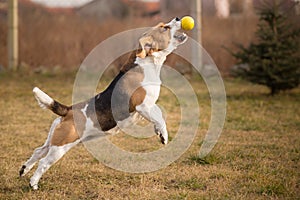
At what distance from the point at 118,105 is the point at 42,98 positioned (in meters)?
0.79

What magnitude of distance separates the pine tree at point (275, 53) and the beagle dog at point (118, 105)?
5.85 metres

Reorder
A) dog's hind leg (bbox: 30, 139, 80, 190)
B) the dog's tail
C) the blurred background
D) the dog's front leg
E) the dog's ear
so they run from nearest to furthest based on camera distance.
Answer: dog's hind leg (bbox: 30, 139, 80, 190), the dog's tail, the dog's front leg, the dog's ear, the blurred background

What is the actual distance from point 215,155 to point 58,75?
1042 centimetres

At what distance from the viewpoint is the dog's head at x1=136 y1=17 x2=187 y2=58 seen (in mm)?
5773

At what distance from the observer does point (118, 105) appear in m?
5.36

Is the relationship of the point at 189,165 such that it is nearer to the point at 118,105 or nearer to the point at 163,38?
the point at 118,105

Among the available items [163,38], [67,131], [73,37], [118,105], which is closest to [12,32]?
[73,37]

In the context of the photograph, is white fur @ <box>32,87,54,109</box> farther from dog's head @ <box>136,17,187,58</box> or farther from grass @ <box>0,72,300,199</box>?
dog's head @ <box>136,17,187,58</box>

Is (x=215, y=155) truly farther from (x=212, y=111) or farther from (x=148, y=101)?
(x=212, y=111)

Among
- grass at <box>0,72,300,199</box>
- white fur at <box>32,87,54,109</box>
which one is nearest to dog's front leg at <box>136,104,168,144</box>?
grass at <box>0,72,300,199</box>

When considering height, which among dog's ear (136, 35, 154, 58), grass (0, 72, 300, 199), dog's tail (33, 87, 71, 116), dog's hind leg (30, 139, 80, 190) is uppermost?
dog's ear (136, 35, 154, 58)

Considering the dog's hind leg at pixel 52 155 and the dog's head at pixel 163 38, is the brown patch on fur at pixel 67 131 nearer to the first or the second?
the dog's hind leg at pixel 52 155

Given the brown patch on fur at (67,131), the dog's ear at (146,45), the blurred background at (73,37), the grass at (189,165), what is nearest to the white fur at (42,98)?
the brown patch on fur at (67,131)

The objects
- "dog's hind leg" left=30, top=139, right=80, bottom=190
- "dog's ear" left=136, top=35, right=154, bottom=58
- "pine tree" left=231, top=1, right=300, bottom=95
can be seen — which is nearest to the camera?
"dog's hind leg" left=30, top=139, right=80, bottom=190
